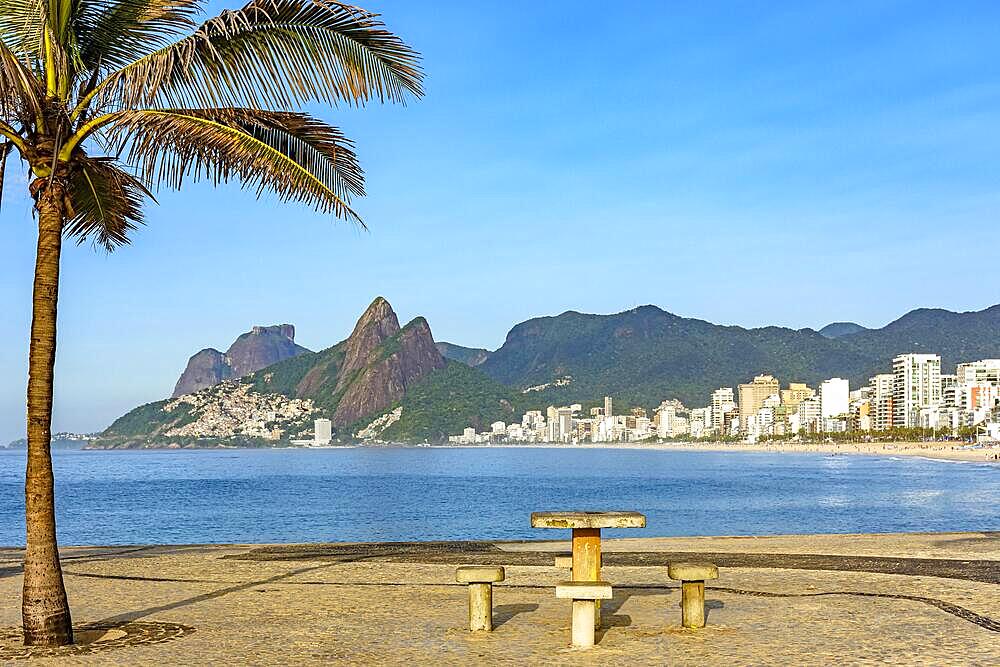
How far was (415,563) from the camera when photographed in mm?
16953

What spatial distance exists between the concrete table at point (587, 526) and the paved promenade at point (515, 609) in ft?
2.00

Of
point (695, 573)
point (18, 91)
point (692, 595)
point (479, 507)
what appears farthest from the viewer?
point (479, 507)

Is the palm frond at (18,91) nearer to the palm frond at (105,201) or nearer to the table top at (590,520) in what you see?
the palm frond at (105,201)

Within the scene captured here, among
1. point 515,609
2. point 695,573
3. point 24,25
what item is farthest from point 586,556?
point 24,25

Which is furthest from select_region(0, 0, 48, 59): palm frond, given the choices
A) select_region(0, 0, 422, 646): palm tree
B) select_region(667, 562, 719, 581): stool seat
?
select_region(667, 562, 719, 581): stool seat

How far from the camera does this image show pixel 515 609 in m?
11.8

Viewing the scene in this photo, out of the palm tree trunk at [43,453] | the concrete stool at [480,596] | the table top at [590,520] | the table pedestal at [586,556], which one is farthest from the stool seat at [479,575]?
the palm tree trunk at [43,453]

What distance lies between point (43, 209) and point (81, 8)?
1.92m

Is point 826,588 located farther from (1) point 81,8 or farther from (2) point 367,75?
(1) point 81,8

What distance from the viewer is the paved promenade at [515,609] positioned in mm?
9203

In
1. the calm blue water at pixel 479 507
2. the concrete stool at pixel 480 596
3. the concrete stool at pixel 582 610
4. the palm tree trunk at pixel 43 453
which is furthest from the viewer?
the calm blue water at pixel 479 507

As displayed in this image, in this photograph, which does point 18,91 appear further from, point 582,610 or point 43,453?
point 582,610

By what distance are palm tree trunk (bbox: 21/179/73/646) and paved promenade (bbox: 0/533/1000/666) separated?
32 cm

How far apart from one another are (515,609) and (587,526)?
7.30 feet
